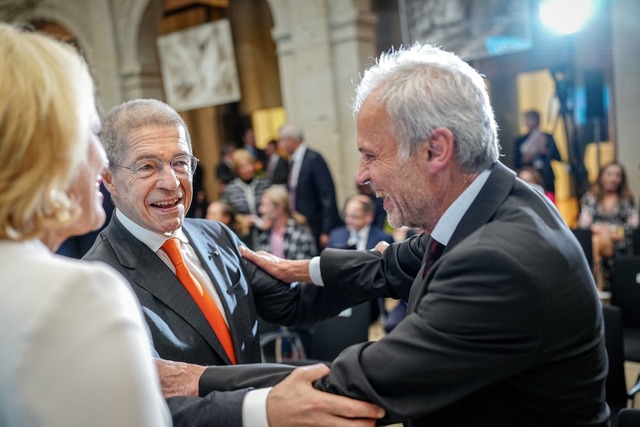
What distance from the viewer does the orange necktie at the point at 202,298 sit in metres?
1.63

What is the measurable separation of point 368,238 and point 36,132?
387cm

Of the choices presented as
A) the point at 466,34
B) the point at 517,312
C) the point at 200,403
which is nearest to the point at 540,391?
the point at 517,312

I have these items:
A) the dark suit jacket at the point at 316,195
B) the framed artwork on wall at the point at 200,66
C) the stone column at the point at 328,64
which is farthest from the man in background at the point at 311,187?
the framed artwork on wall at the point at 200,66

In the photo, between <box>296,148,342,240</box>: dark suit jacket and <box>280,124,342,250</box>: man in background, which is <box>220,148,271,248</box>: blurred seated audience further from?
<box>296,148,342,240</box>: dark suit jacket

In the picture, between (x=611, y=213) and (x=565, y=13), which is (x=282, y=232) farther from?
(x=565, y=13)

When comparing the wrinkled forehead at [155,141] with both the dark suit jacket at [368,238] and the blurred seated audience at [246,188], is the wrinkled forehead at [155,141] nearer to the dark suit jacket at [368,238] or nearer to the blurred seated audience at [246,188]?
the dark suit jacket at [368,238]

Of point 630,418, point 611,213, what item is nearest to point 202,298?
point 630,418

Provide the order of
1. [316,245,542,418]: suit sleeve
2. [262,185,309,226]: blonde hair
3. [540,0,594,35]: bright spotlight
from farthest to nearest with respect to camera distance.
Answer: [540,0,594,35]: bright spotlight → [262,185,309,226]: blonde hair → [316,245,542,418]: suit sleeve

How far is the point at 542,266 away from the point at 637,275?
Result: 2.52m

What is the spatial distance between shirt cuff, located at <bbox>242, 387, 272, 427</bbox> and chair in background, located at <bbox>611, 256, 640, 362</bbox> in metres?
2.68

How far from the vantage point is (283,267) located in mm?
1922

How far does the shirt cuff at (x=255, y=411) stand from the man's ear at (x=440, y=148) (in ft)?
2.16

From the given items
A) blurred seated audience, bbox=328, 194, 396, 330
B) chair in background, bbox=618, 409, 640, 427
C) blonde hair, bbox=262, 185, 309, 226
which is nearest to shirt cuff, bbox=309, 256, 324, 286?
chair in background, bbox=618, 409, 640, 427

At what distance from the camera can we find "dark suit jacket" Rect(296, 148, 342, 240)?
18.1 ft
